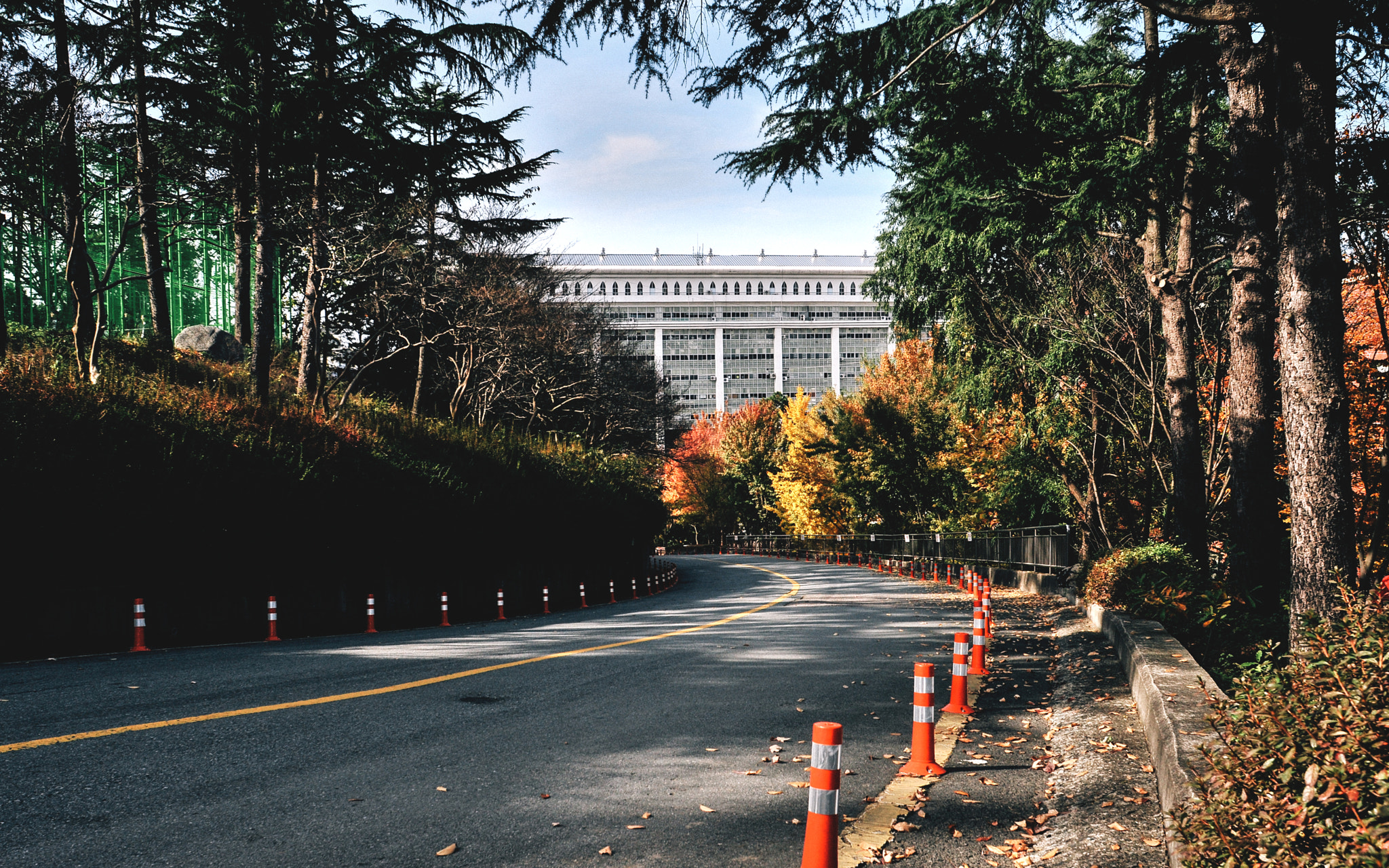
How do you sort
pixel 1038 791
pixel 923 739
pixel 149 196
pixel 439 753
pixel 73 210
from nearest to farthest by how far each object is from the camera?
pixel 1038 791
pixel 923 739
pixel 439 753
pixel 73 210
pixel 149 196

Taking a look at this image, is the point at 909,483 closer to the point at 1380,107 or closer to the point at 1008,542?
the point at 1008,542

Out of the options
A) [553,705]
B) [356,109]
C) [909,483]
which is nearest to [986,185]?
[553,705]

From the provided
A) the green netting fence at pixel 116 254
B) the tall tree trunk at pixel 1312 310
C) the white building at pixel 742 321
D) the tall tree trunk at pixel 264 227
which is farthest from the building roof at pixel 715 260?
the tall tree trunk at pixel 1312 310

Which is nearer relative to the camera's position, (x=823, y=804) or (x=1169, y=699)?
(x=823, y=804)

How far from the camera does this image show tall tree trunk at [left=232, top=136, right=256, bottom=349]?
23438 millimetres

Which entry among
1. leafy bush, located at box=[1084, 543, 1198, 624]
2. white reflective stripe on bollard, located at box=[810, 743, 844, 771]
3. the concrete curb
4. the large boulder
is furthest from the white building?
white reflective stripe on bollard, located at box=[810, 743, 844, 771]

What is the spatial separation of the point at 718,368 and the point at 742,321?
25.2 ft

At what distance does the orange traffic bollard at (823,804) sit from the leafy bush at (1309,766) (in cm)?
133

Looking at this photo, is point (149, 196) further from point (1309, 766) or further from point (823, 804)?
point (1309, 766)

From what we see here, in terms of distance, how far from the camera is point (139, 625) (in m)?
12.8

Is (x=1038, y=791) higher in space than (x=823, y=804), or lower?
lower

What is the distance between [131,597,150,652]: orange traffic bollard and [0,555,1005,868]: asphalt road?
821 millimetres

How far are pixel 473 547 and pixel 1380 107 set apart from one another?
1789 centimetres

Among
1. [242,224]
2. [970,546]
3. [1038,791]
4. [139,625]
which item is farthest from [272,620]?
[970,546]
